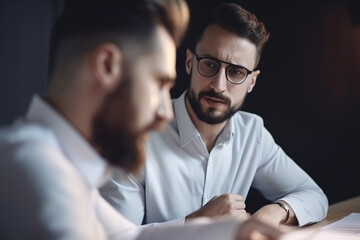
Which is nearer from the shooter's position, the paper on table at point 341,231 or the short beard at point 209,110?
the paper on table at point 341,231

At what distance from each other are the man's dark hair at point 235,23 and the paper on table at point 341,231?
614 mm

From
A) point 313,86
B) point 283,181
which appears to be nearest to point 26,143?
point 283,181

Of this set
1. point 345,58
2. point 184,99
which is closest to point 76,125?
point 184,99

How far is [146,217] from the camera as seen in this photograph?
144 centimetres

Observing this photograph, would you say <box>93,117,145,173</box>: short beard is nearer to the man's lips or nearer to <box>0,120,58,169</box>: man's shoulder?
<box>0,120,58,169</box>: man's shoulder

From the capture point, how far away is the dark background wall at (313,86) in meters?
1.80

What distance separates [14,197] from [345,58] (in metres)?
1.68

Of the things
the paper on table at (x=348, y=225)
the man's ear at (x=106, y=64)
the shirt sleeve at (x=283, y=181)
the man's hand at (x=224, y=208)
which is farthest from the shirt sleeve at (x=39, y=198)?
the shirt sleeve at (x=283, y=181)

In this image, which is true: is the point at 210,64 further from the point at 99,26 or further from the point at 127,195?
the point at 99,26

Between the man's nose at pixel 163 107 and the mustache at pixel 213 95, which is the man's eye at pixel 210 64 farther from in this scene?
the man's nose at pixel 163 107

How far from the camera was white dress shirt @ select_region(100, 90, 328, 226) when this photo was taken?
4.62 feet

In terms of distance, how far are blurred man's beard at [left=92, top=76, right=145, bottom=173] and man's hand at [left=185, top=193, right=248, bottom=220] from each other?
1.78ft

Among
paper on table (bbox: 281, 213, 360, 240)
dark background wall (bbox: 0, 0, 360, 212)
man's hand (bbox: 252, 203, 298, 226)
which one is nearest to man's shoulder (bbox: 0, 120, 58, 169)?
paper on table (bbox: 281, 213, 360, 240)

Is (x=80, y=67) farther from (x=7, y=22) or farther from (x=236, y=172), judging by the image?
(x=236, y=172)
